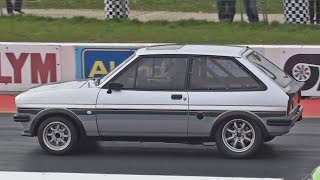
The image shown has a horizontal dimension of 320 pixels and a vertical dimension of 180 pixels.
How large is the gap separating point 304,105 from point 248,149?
197 inches

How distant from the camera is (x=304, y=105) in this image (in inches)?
581

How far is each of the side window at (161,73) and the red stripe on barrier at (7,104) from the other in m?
5.18

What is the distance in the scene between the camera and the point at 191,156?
34.3ft

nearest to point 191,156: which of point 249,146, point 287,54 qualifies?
point 249,146

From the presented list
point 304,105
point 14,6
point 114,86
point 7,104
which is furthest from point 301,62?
point 14,6

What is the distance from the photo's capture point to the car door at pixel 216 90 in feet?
32.6

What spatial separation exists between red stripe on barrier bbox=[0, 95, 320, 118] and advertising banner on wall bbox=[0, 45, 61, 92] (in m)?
0.46

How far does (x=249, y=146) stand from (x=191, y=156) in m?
0.86

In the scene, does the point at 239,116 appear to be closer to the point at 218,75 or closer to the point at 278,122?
the point at 278,122

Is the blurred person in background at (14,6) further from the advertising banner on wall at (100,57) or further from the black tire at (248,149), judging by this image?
the black tire at (248,149)

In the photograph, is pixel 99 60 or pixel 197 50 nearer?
pixel 197 50

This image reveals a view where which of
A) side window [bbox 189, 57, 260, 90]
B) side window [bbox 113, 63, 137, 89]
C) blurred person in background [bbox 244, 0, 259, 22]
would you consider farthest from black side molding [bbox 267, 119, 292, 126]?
blurred person in background [bbox 244, 0, 259, 22]

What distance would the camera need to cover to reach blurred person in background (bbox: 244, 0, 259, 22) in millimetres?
19016

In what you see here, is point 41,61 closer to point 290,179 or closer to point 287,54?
point 287,54
